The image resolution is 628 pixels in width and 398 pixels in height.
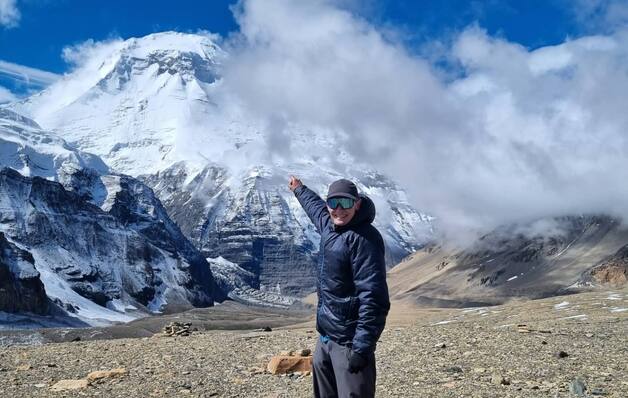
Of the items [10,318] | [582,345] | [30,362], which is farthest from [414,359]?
[10,318]

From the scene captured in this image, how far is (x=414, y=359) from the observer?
19219 millimetres

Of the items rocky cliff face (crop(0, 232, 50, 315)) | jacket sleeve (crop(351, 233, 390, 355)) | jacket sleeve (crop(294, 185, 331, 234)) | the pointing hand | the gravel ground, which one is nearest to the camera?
jacket sleeve (crop(351, 233, 390, 355))

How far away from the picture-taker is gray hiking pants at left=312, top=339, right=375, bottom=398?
31.2ft

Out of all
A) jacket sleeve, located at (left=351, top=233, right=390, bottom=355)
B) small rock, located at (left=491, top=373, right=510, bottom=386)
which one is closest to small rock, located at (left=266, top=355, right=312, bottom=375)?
small rock, located at (left=491, top=373, right=510, bottom=386)

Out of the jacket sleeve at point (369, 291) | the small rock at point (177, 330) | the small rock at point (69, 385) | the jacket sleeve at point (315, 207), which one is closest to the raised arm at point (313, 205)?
the jacket sleeve at point (315, 207)

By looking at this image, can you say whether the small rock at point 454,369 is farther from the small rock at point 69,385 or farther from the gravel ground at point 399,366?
the small rock at point 69,385

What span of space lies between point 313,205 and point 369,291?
2167 mm

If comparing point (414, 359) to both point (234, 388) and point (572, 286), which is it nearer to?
point (234, 388)

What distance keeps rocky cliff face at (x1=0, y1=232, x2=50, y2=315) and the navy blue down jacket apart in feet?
493

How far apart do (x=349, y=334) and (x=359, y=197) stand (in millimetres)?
1852

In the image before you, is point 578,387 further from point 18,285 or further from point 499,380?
point 18,285

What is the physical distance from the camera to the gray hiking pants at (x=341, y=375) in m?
9.52

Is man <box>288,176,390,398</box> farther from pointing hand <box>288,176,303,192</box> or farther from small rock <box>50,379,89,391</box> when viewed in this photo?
small rock <box>50,379,89,391</box>

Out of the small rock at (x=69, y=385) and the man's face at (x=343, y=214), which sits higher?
the man's face at (x=343, y=214)
